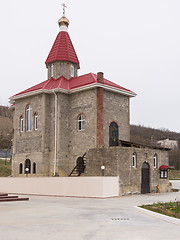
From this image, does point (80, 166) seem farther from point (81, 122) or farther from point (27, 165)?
point (27, 165)

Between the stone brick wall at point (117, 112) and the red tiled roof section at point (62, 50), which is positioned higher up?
the red tiled roof section at point (62, 50)

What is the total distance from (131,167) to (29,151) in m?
8.67

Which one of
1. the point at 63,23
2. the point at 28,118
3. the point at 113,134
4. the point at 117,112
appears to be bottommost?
the point at 113,134

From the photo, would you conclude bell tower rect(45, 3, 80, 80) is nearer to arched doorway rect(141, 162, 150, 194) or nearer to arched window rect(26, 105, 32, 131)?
arched window rect(26, 105, 32, 131)

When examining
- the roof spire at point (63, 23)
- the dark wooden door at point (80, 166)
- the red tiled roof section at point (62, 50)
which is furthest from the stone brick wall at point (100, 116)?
the roof spire at point (63, 23)

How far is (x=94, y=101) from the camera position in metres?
22.7

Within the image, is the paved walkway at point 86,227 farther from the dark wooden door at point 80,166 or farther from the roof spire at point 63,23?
the roof spire at point 63,23

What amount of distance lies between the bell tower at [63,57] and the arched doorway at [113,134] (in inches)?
243

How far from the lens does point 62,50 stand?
27.4m

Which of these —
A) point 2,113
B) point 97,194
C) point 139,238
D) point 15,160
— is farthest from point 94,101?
point 2,113

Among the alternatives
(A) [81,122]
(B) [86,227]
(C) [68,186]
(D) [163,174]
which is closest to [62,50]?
(A) [81,122]

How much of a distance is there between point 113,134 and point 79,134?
99.7 inches

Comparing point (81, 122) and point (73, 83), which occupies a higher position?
point (73, 83)

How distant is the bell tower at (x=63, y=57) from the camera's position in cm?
2689
